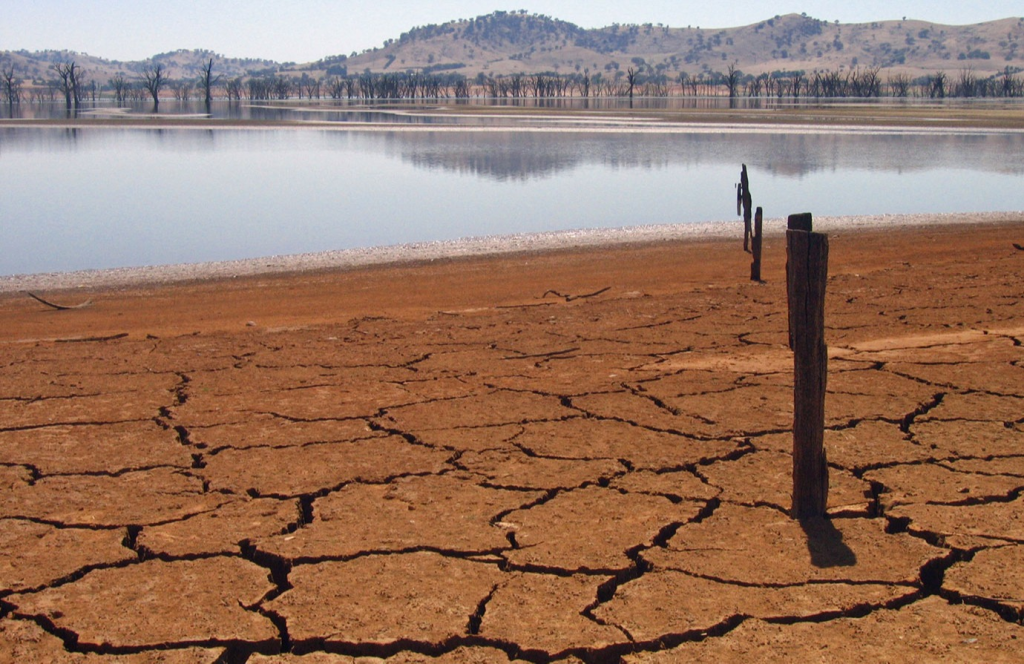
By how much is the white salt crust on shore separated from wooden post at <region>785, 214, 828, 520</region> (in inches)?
303

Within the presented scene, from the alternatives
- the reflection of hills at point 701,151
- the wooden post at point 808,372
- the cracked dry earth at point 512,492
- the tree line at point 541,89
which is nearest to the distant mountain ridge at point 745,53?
the tree line at point 541,89

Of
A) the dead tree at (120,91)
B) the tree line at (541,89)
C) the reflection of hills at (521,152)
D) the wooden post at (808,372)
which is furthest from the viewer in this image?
the dead tree at (120,91)

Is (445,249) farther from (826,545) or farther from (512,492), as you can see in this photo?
(826,545)

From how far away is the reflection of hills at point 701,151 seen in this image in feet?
82.5

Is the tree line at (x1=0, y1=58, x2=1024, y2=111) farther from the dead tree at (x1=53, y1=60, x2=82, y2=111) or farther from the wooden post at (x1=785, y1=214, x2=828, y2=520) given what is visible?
the wooden post at (x1=785, y1=214, x2=828, y2=520)

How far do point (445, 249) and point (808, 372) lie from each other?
9924mm

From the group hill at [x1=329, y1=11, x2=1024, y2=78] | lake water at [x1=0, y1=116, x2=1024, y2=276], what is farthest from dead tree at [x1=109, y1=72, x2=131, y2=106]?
hill at [x1=329, y1=11, x2=1024, y2=78]

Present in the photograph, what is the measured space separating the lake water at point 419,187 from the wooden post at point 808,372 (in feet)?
35.6

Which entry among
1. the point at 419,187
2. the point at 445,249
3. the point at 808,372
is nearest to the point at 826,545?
the point at 808,372

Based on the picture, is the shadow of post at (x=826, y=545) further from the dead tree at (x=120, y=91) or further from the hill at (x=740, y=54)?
the hill at (x=740, y=54)

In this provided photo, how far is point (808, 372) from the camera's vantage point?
13.5 feet

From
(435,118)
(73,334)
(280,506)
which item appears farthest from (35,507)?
(435,118)

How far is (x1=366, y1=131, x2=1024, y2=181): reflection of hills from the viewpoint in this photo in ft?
82.5

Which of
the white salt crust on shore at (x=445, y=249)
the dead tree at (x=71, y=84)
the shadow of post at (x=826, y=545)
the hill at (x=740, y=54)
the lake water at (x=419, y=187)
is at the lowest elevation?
the shadow of post at (x=826, y=545)
